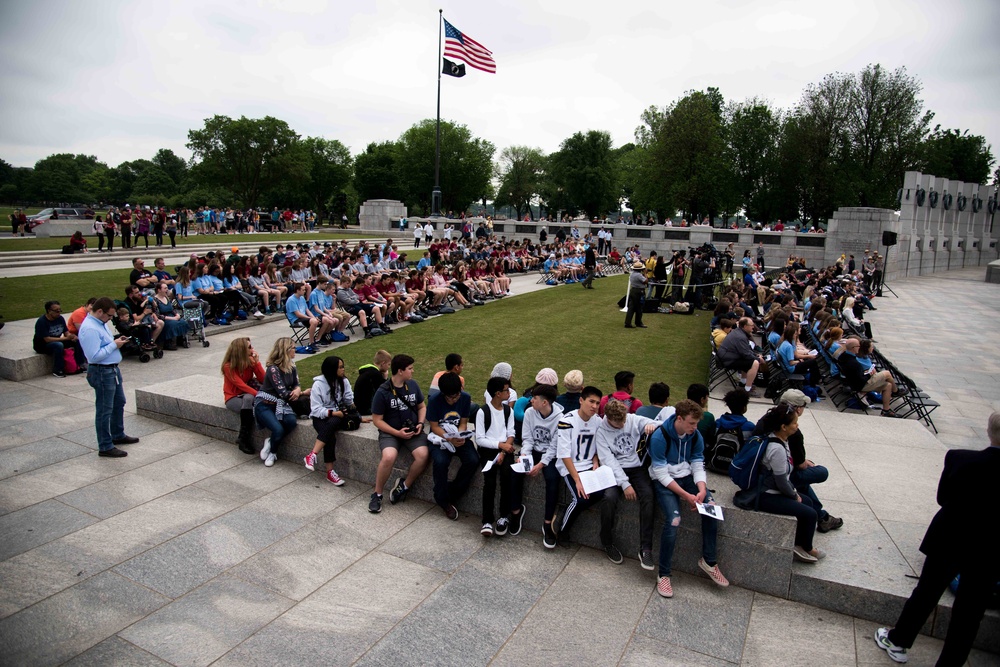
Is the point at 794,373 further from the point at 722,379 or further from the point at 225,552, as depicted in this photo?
the point at 225,552

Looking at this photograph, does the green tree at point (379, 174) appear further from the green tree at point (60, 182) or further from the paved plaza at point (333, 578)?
the paved plaza at point (333, 578)

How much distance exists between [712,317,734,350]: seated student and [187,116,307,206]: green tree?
61.3 m

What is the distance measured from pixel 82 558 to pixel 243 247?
27209mm

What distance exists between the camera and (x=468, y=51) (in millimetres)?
31375

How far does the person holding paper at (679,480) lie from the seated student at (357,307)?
9.68 meters

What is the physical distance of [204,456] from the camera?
7.34 m

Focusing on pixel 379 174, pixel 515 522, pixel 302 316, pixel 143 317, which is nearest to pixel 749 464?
pixel 515 522

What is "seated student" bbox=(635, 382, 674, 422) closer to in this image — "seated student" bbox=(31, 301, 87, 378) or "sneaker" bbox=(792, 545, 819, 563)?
"sneaker" bbox=(792, 545, 819, 563)

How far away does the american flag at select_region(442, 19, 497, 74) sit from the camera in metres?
31.0

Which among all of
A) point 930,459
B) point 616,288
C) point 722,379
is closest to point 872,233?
point 616,288

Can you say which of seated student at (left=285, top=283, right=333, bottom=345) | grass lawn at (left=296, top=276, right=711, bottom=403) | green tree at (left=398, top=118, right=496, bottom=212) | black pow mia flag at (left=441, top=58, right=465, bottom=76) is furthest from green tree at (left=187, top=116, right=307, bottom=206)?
seated student at (left=285, top=283, right=333, bottom=345)

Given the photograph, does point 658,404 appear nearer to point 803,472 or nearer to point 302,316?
point 803,472

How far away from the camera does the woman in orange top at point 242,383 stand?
721cm

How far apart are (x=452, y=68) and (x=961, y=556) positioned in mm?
36680
